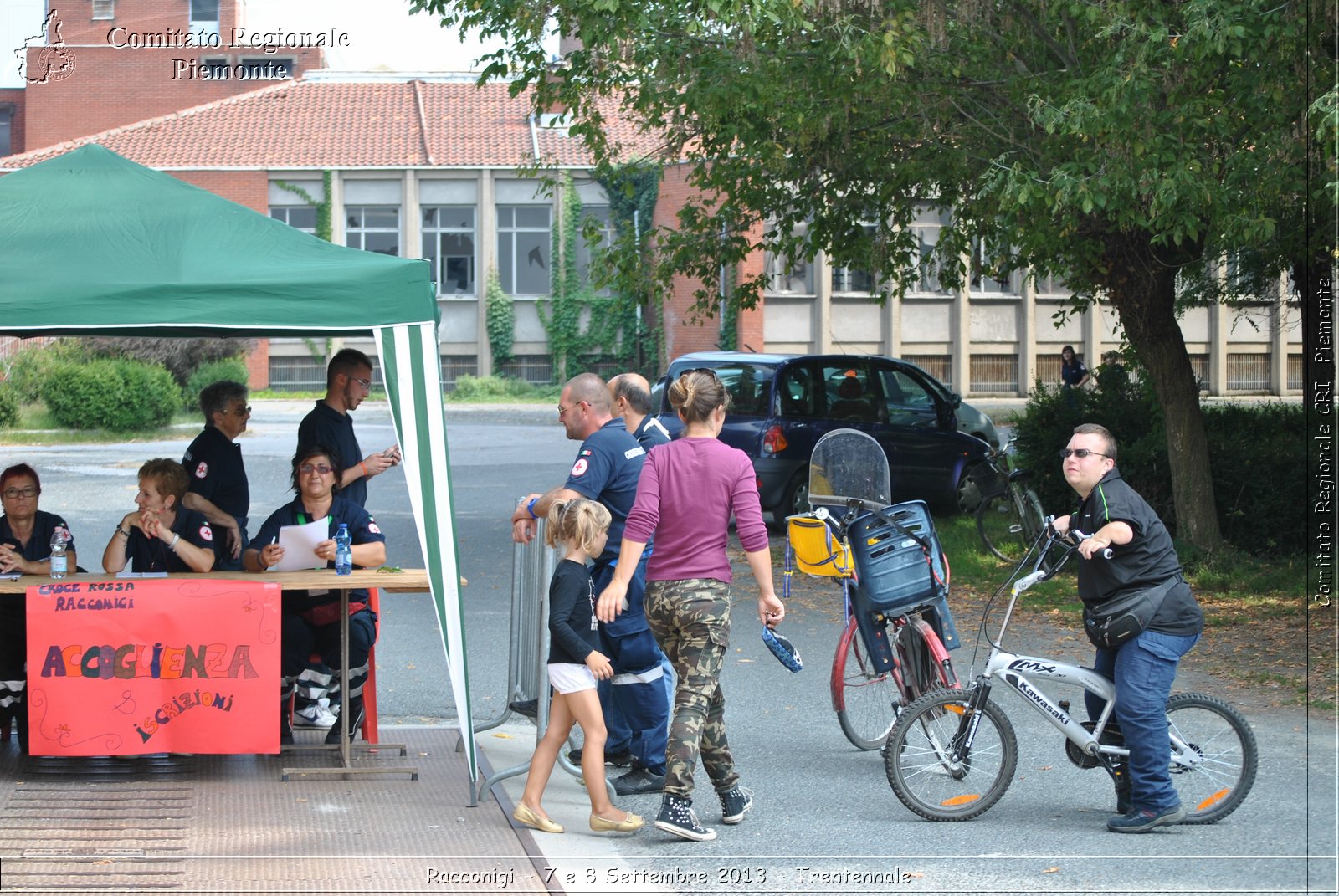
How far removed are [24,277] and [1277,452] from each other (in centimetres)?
1068

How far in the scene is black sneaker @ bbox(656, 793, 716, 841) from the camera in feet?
17.7

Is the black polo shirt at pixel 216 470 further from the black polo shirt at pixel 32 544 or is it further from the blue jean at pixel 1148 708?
the blue jean at pixel 1148 708

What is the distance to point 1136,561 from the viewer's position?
5.52 meters

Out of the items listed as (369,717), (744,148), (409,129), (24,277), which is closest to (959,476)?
(744,148)

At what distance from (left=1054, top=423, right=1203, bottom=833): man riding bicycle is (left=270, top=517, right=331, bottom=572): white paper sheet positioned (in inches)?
133

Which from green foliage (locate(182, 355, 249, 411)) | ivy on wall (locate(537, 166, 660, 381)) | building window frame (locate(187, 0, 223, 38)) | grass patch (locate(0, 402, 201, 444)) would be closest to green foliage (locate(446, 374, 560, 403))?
ivy on wall (locate(537, 166, 660, 381))

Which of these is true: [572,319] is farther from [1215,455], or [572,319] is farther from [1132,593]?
[1132,593]

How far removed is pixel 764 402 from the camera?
47.3 feet

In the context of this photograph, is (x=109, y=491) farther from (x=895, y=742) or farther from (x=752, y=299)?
(x=895, y=742)

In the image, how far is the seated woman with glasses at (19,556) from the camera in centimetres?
653

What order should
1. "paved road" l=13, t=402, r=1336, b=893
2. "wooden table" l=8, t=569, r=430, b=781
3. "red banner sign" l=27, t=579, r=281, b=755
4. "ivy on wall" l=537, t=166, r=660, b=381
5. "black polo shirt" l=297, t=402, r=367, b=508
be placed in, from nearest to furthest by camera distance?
1. "paved road" l=13, t=402, r=1336, b=893
2. "red banner sign" l=27, t=579, r=281, b=755
3. "wooden table" l=8, t=569, r=430, b=781
4. "black polo shirt" l=297, t=402, r=367, b=508
5. "ivy on wall" l=537, t=166, r=660, b=381

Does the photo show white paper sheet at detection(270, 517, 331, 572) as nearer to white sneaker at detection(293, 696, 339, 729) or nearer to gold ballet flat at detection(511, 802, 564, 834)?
white sneaker at detection(293, 696, 339, 729)

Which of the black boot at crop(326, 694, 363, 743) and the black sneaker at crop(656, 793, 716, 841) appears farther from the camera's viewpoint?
the black boot at crop(326, 694, 363, 743)

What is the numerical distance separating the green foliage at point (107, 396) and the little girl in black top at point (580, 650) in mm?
24757
